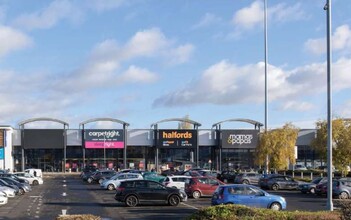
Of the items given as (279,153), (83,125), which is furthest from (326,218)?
(83,125)

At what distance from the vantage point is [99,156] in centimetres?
8719

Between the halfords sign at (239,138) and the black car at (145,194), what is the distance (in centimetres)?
5054

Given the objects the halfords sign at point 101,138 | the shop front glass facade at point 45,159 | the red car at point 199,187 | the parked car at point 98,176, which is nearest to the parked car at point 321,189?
the red car at point 199,187

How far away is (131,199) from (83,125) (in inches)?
1995

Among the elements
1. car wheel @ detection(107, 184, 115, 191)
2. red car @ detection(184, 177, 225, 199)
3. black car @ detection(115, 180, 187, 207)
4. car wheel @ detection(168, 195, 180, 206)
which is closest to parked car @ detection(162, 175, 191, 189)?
red car @ detection(184, 177, 225, 199)

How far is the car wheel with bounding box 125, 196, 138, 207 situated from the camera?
30.8m

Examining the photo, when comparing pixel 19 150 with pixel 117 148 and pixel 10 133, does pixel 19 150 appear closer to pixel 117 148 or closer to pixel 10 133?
pixel 10 133

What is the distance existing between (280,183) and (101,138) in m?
37.9

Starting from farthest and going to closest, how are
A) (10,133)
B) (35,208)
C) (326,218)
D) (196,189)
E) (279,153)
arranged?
(10,133) → (279,153) → (196,189) → (35,208) → (326,218)

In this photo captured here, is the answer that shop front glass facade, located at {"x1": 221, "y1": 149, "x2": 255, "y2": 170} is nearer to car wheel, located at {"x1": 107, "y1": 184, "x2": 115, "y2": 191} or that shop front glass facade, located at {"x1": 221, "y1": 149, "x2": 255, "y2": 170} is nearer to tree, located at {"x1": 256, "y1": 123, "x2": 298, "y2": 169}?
tree, located at {"x1": 256, "y1": 123, "x2": 298, "y2": 169}

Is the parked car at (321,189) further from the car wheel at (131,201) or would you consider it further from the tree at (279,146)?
the tree at (279,146)

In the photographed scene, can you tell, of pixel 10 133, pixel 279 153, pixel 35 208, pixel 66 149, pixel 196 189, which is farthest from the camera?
pixel 66 149

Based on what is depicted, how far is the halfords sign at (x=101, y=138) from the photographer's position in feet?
265

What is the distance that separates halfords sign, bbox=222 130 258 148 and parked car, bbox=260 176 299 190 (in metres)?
32.2
